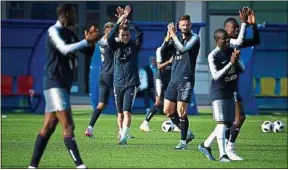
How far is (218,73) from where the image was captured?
492 inches

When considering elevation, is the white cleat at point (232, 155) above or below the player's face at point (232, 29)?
below

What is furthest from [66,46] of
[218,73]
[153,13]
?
[153,13]

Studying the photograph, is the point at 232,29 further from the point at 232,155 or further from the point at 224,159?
the point at 224,159

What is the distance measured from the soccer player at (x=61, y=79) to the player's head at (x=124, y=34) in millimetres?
4198

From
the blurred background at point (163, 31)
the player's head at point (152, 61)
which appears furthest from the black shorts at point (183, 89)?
the blurred background at point (163, 31)

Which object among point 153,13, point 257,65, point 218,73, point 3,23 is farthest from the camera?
point 153,13

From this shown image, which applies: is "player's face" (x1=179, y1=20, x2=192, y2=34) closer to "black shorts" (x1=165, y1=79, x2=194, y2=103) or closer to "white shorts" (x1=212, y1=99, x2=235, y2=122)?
"black shorts" (x1=165, y1=79, x2=194, y2=103)

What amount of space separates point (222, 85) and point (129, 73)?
3194 millimetres

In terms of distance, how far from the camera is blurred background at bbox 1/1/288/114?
26.2 meters

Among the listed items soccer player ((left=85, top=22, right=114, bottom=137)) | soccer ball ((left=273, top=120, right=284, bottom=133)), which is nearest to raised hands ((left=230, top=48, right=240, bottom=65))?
soccer player ((left=85, top=22, right=114, bottom=137))

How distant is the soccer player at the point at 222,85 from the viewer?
1256 centimetres

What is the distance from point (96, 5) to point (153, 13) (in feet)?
7.68

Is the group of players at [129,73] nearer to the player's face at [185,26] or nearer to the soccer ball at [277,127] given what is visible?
the player's face at [185,26]

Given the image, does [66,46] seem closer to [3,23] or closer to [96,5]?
[3,23]
